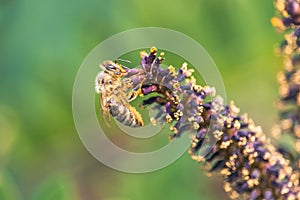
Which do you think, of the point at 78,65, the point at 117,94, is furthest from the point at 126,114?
the point at 78,65

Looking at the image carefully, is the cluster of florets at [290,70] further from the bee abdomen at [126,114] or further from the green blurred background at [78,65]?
the green blurred background at [78,65]

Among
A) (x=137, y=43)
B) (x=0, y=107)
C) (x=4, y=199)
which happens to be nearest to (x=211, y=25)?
(x=137, y=43)

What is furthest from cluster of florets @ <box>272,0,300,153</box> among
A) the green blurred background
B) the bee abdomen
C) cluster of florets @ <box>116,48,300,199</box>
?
the green blurred background

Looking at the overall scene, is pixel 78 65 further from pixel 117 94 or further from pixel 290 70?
pixel 290 70

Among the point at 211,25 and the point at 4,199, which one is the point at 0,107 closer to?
the point at 211,25

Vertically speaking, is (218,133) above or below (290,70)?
below

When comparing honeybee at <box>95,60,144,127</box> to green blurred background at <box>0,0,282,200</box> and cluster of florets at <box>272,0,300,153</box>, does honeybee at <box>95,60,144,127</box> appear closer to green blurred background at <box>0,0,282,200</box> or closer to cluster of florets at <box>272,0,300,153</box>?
cluster of florets at <box>272,0,300,153</box>
